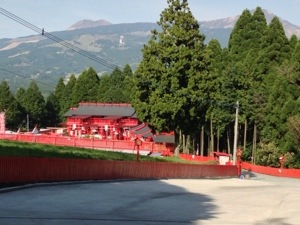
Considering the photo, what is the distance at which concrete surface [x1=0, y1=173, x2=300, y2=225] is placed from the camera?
1684 cm

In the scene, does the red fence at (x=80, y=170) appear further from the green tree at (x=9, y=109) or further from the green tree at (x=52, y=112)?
the green tree at (x=52, y=112)

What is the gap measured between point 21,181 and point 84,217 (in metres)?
8.24

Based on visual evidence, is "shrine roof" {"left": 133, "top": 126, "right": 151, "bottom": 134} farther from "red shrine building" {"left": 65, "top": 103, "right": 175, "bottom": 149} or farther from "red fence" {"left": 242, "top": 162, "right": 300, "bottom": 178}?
"red fence" {"left": 242, "top": 162, "right": 300, "bottom": 178}

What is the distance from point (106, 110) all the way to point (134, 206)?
7751 cm

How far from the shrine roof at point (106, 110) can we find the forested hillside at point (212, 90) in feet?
→ 45.8

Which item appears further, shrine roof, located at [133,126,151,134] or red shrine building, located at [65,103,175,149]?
red shrine building, located at [65,103,175,149]

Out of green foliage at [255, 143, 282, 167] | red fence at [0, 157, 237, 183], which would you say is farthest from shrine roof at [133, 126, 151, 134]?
red fence at [0, 157, 237, 183]

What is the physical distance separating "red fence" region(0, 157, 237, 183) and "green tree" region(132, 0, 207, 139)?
8223 mm

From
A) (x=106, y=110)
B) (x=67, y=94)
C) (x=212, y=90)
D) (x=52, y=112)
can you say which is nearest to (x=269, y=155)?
(x=212, y=90)

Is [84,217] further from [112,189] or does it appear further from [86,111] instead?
[86,111]

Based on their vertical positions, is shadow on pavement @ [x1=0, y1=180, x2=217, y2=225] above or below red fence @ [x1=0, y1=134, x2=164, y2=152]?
below

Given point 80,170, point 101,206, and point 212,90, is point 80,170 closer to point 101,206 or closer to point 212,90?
point 101,206

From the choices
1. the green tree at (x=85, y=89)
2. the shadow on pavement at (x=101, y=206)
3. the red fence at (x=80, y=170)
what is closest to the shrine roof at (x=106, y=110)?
the green tree at (x=85, y=89)

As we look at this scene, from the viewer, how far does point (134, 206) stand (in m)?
20.7
